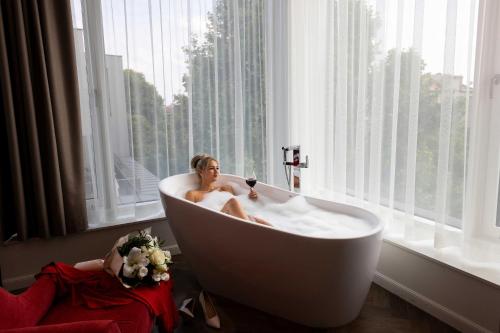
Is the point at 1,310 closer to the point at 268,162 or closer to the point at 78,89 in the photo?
the point at 78,89

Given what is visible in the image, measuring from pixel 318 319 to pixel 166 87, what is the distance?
197 cm

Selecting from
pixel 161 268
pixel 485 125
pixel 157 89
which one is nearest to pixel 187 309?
pixel 161 268

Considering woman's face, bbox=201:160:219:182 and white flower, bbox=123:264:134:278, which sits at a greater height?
woman's face, bbox=201:160:219:182

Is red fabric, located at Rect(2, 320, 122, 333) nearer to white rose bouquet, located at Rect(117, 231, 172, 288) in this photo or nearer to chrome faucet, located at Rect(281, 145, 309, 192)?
white rose bouquet, located at Rect(117, 231, 172, 288)

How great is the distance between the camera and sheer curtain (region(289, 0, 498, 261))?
5.66 feet

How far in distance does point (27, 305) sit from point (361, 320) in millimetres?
1660

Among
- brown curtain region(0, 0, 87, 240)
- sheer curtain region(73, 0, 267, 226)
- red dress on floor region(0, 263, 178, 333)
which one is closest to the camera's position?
red dress on floor region(0, 263, 178, 333)

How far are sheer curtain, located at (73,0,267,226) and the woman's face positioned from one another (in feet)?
1.26

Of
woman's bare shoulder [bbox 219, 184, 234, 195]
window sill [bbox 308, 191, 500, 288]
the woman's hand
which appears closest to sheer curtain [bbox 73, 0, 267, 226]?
woman's bare shoulder [bbox 219, 184, 234, 195]

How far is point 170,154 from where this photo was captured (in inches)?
107

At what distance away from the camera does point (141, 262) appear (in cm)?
157

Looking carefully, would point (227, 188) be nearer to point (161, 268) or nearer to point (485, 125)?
point (161, 268)

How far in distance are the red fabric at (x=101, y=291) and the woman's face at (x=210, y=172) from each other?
3.21ft

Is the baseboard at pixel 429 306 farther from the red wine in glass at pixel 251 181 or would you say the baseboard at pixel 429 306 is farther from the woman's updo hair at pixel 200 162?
the woman's updo hair at pixel 200 162
